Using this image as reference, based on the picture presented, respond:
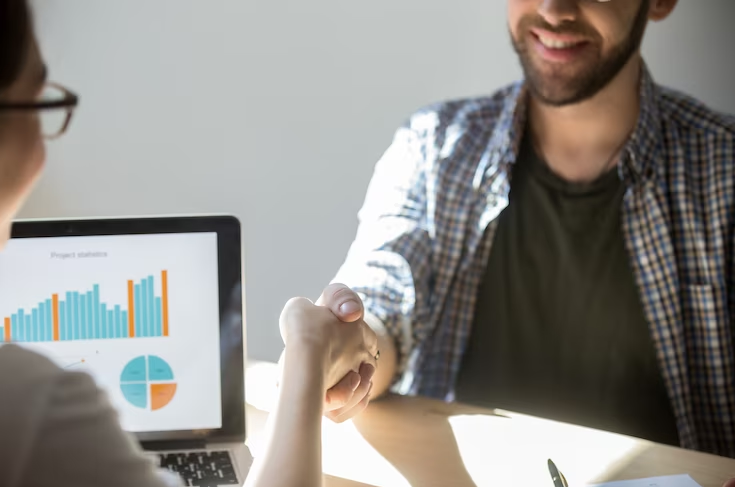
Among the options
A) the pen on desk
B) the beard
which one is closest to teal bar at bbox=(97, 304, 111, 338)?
the pen on desk

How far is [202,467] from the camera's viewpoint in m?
0.97

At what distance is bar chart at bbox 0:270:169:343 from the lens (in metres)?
1.00

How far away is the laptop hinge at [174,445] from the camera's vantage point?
1.02 m

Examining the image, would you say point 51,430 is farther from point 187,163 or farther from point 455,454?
point 187,163

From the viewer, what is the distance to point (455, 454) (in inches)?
40.0

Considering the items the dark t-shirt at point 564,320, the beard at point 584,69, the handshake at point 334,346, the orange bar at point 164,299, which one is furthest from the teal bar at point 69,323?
the beard at point 584,69

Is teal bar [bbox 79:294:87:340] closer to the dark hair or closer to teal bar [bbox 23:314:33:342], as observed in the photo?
teal bar [bbox 23:314:33:342]

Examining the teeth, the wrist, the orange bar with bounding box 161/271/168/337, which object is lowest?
the wrist

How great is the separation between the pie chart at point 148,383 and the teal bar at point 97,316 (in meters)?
0.05

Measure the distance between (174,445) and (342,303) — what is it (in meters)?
0.27

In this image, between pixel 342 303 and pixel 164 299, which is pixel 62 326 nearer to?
pixel 164 299

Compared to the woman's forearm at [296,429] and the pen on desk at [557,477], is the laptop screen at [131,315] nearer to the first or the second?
the woman's forearm at [296,429]

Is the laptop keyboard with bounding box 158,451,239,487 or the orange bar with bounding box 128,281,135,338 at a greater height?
the orange bar with bounding box 128,281,135,338

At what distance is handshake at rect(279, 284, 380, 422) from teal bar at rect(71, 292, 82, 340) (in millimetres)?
234
